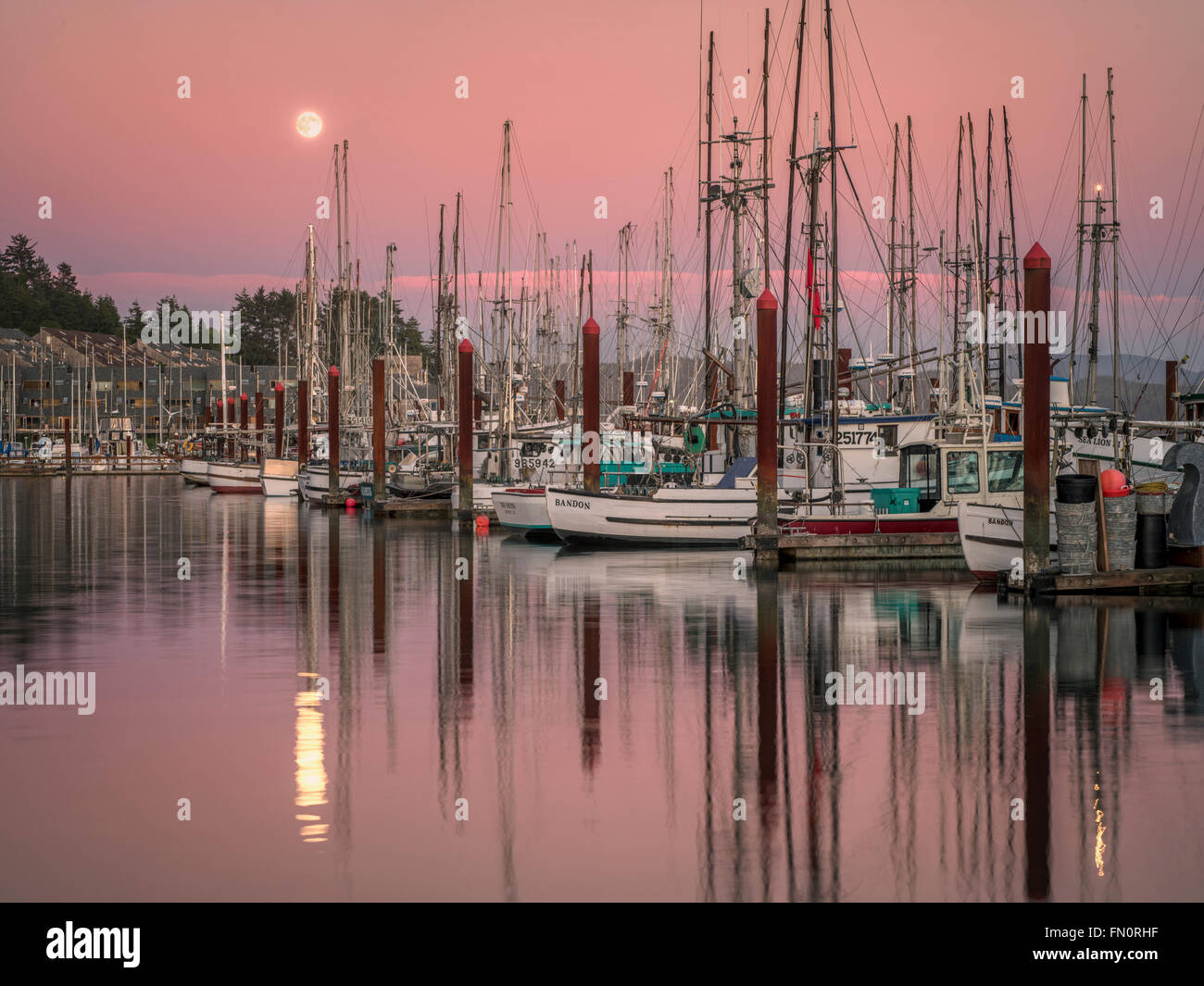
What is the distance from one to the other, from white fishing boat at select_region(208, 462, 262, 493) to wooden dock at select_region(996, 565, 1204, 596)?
65540 millimetres

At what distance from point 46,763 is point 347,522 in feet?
129

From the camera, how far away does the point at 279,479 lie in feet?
245

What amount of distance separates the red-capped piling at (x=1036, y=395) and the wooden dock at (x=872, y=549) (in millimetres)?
7713

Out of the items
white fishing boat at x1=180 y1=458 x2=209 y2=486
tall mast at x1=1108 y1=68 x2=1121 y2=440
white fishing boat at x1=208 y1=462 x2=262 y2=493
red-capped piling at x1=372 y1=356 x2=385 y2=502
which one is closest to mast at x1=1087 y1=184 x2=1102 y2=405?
tall mast at x1=1108 y1=68 x2=1121 y2=440

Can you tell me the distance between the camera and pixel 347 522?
51.8 meters

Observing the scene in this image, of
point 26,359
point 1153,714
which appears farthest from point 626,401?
point 26,359

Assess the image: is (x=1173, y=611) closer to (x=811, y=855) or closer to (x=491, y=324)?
(x=811, y=855)

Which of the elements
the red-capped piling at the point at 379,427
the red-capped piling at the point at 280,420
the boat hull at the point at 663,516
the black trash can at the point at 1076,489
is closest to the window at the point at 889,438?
the boat hull at the point at 663,516

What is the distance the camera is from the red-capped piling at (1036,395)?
22594 millimetres

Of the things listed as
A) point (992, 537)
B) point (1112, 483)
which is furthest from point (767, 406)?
point (1112, 483)

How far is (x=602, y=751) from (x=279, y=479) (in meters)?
63.6

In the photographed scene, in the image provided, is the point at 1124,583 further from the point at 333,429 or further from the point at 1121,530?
the point at 333,429
